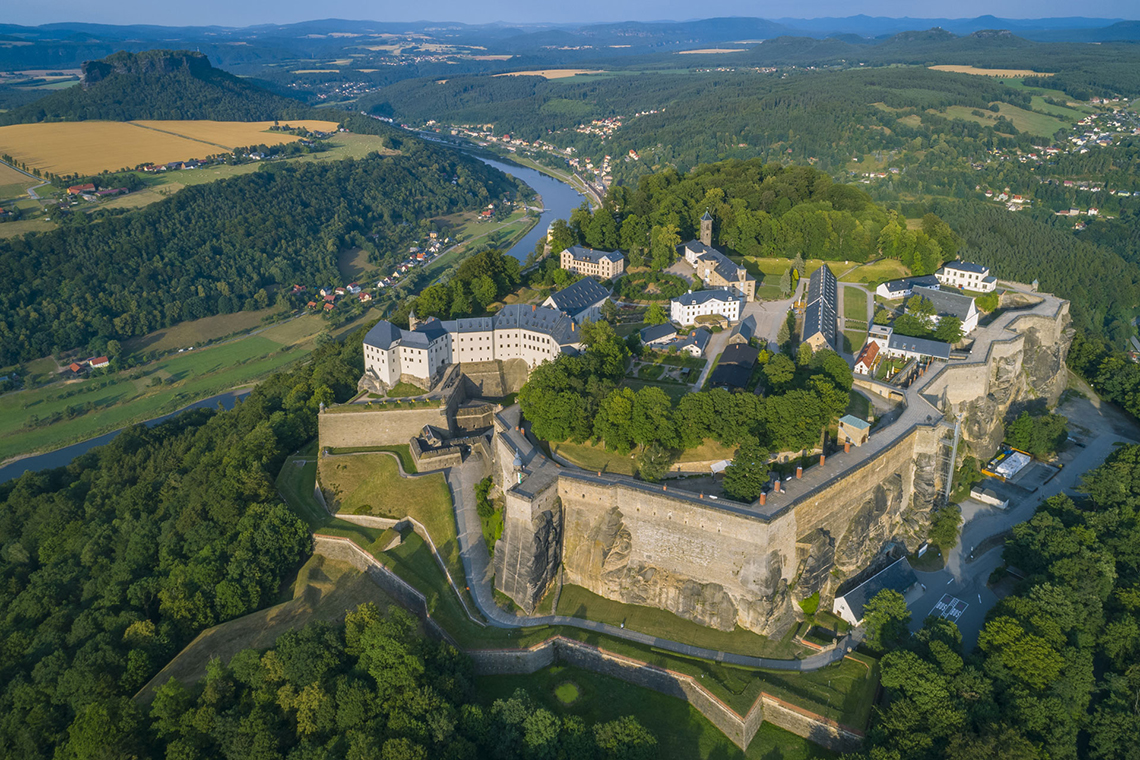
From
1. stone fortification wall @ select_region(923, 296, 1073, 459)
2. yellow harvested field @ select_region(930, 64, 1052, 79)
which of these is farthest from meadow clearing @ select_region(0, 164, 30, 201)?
yellow harvested field @ select_region(930, 64, 1052, 79)

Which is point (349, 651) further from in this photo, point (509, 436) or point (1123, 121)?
point (1123, 121)

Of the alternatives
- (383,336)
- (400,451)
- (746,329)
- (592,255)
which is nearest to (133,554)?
(400,451)

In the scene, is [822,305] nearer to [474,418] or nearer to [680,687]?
[474,418]

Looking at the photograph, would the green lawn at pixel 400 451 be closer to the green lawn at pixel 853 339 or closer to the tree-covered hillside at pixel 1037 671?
the tree-covered hillside at pixel 1037 671

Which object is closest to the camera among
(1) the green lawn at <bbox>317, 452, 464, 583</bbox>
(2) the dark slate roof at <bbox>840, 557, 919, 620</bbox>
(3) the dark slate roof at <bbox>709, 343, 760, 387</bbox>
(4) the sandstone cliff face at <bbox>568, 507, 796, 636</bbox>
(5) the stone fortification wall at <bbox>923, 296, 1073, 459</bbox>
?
(4) the sandstone cliff face at <bbox>568, 507, 796, 636</bbox>

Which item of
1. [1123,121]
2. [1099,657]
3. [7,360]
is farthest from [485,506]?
[1123,121]

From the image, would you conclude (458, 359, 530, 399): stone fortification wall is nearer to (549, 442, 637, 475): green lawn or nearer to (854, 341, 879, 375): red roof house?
(549, 442, 637, 475): green lawn

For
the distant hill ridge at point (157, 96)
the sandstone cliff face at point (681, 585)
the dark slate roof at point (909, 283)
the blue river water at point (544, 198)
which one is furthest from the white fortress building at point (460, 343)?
the distant hill ridge at point (157, 96)
